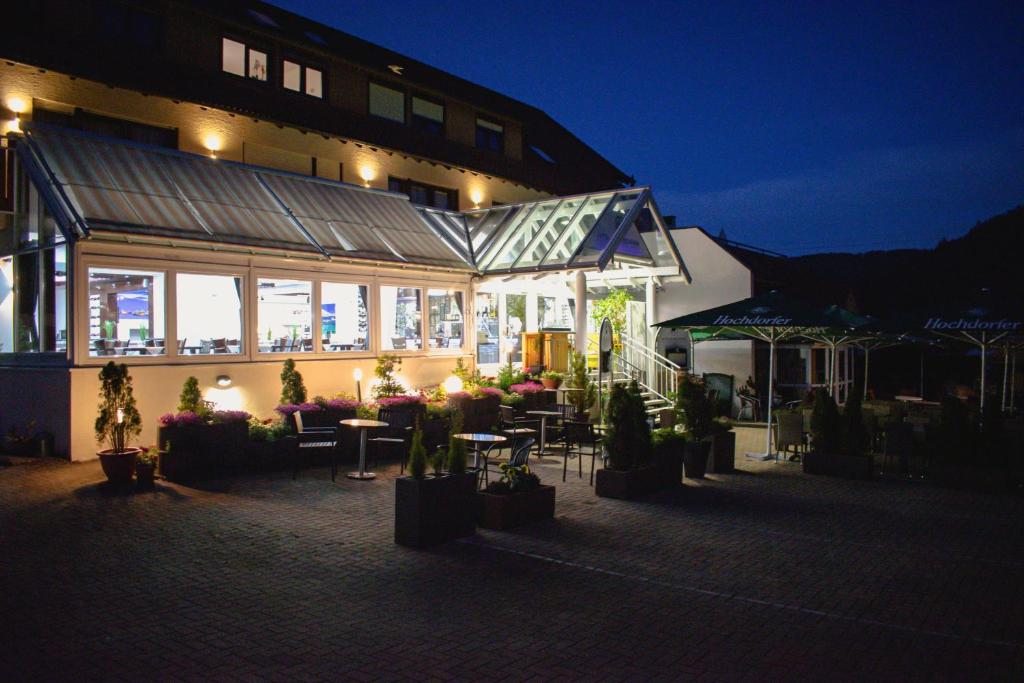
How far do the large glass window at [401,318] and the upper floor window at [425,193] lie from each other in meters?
4.11

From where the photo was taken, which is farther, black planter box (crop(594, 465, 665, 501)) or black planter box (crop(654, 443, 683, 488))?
black planter box (crop(654, 443, 683, 488))

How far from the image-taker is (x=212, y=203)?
1446 centimetres

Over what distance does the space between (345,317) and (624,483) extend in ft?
27.1

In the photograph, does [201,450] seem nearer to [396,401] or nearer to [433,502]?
[396,401]

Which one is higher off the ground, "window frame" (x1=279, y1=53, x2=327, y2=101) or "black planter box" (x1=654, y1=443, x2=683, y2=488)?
"window frame" (x1=279, y1=53, x2=327, y2=101)

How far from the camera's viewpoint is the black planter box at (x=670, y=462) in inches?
434

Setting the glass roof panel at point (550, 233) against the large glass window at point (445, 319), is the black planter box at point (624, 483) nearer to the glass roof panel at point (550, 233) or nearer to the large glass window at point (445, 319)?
the large glass window at point (445, 319)

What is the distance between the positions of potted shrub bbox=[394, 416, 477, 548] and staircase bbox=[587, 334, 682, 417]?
11668 mm

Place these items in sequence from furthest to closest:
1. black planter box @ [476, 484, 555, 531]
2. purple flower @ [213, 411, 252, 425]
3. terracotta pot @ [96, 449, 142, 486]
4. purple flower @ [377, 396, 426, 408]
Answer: purple flower @ [377, 396, 426, 408], purple flower @ [213, 411, 252, 425], terracotta pot @ [96, 449, 142, 486], black planter box @ [476, 484, 555, 531]

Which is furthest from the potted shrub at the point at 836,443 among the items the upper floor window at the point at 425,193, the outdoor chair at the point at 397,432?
the upper floor window at the point at 425,193

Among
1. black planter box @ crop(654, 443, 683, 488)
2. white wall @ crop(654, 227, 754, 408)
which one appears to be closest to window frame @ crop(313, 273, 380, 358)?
black planter box @ crop(654, 443, 683, 488)

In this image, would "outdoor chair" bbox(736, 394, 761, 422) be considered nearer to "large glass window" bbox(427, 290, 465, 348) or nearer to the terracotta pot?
"large glass window" bbox(427, 290, 465, 348)

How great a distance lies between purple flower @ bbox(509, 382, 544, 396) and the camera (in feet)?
54.7

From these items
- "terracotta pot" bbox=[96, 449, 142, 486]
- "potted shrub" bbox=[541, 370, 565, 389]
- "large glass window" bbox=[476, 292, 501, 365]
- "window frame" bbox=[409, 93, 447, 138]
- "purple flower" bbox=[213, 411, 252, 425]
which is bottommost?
"terracotta pot" bbox=[96, 449, 142, 486]
